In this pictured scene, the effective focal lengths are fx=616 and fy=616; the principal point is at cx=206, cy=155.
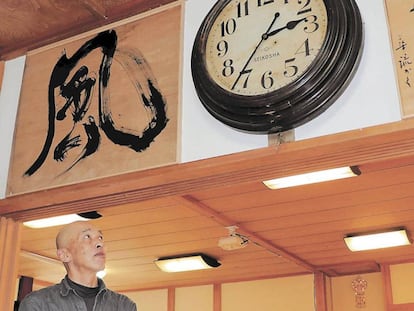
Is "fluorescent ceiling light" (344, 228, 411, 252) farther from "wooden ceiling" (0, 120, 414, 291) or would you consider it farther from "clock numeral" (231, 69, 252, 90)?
"clock numeral" (231, 69, 252, 90)

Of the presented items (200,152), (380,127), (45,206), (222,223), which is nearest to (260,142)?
(200,152)

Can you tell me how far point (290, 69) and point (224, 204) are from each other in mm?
1519

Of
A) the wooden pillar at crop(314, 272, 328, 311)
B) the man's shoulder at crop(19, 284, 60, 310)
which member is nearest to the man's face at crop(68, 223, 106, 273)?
the man's shoulder at crop(19, 284, 60, 310)

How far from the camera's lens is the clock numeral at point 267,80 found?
259 centimetres

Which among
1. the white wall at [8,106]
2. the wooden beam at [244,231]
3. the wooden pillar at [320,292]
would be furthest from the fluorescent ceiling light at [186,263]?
the white wall at [8,106]

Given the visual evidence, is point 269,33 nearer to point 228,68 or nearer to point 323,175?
point 228,68

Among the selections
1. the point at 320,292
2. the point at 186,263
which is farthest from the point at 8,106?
the point at 320,292

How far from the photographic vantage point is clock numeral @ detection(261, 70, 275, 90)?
2.59m

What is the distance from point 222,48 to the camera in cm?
279

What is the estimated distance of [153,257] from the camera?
5195 mm

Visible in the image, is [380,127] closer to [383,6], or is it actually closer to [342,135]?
[342,135]

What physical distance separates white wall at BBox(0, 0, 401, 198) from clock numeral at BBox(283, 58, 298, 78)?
222mm

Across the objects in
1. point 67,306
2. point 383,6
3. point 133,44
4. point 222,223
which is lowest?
point 67,306

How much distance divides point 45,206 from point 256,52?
4.29ft
